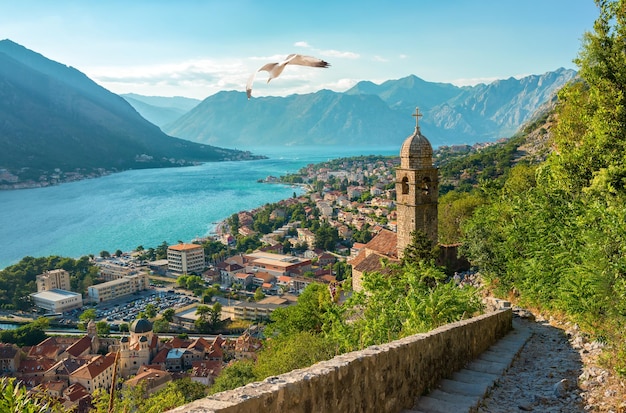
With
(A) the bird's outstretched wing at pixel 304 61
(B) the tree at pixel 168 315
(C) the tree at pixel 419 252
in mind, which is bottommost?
(B) the tree at pixel 168 315

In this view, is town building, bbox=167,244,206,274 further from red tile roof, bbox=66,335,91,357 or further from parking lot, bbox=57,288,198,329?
red tile roof, bbox=66,335,91,357

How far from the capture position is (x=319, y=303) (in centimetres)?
1541

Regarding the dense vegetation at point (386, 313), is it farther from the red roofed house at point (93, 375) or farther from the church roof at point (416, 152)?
the red roofed house at point (93, 375)

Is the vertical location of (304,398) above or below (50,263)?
above

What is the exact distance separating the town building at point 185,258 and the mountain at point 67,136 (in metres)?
77.3

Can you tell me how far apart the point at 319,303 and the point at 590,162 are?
9.76 m

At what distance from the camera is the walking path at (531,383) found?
3461 mm

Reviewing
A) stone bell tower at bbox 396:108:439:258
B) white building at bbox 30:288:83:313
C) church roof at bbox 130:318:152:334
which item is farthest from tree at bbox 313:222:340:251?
stone bell tower at bbox 396:108:439:258

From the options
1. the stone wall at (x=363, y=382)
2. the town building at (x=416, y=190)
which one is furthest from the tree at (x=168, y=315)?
the stone wall at (x=363, y=382)

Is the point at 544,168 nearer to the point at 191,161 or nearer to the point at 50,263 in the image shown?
the point at 50,263

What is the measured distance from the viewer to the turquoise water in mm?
61906

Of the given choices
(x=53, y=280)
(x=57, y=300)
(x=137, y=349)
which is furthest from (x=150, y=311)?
(x=53, y=280)

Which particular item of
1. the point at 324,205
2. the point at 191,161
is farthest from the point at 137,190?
the point at 191,161

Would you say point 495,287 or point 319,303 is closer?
point 495,287
